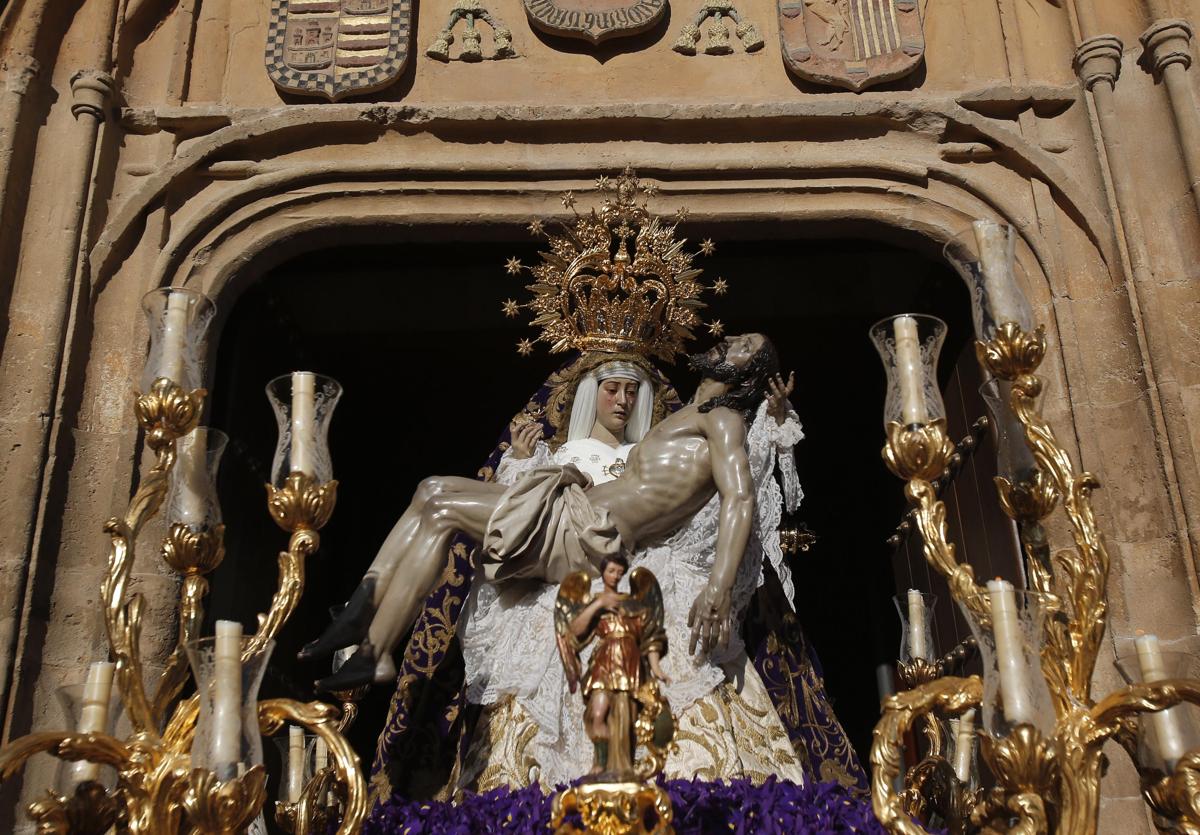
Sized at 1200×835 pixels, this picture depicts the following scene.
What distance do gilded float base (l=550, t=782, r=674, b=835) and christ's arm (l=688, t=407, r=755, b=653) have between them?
1.50m

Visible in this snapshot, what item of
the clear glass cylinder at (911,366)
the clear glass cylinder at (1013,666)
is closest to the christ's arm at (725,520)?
the clear glass cylinder at (911,366)

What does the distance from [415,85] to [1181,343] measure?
3475mm

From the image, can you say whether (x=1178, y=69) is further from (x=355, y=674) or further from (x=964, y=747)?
(x=355, y=674)

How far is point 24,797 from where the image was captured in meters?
4.84

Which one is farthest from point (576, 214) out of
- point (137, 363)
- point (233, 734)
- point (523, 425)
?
point (233, 734)

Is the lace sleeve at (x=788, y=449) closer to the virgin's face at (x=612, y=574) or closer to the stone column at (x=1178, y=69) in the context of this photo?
the stone column at (x=1178, y=69)

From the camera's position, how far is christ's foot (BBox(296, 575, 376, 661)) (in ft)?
15.0

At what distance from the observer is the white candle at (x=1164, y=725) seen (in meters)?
3.48

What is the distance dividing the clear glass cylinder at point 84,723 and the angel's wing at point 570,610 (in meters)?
1.34

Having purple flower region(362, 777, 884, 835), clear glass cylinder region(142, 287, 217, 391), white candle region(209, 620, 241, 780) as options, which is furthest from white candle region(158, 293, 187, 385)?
purple flower region(362, 777, 884, 835)

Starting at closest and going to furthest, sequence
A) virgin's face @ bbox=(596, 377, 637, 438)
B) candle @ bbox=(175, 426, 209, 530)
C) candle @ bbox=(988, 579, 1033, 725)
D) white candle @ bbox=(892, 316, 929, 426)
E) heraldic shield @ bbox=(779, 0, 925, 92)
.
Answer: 1. candle @ bbox=(988, 579, 1033, 725)
2. white candle @ bbox=(892, 316, 929, 426)
3. candle @ bbox=(175, 426, 209, 530)
4. virgin's face @ bbox=(596, 377, 637, 438)
5. heraldic shield @ bbox=(779, 0, 925, 92)

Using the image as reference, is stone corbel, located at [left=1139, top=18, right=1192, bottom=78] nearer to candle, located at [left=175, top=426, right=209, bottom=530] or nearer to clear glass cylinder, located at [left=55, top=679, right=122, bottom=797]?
candle, located at [left=175, top=426, right=209, bottom=530]

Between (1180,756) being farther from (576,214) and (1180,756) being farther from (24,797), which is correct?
(24,797)

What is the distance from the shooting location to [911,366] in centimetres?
397
